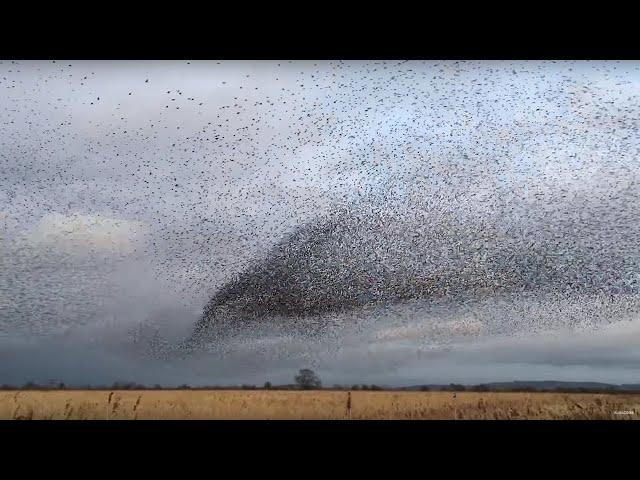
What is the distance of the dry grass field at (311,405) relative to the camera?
616 centimetres

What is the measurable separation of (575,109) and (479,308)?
6.93ft

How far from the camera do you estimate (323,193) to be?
7242mm

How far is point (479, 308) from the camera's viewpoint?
22.8ft

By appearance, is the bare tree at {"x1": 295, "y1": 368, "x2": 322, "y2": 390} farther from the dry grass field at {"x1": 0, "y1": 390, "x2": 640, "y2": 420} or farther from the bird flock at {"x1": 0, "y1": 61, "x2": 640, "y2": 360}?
the bird flock at {"x1": 0, "y1": 61, "x2": 640, "y2": 360}

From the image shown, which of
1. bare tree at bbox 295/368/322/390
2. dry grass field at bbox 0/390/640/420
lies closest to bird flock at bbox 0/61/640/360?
bare tree at bbox 295/368/322/390

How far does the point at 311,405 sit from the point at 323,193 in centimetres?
210

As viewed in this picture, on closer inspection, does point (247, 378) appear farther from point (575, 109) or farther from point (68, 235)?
point (575, 109)

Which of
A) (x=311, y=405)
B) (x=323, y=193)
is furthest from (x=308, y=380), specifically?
(x=323, y=193)

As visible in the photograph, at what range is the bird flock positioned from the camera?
6895 millimetres

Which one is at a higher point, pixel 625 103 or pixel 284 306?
pixel 625 103

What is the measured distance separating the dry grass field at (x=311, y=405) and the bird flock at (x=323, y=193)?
27.1 inches

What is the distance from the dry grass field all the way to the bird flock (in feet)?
2.26
